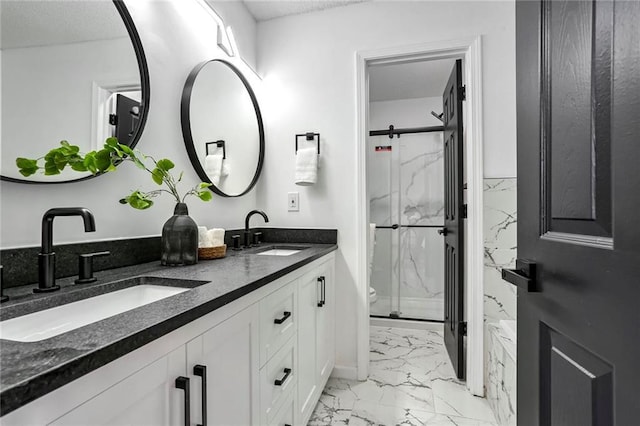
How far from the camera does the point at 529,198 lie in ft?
2.61

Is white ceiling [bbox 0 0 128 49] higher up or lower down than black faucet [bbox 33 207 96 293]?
higher up

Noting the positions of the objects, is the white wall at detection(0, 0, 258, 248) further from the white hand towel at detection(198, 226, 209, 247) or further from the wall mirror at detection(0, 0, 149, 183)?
the white hand towel at detection(198, 226, 209, 247)

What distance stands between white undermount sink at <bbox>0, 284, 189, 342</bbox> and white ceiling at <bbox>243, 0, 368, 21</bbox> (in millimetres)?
1998

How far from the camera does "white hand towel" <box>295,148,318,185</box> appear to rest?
2148 mm

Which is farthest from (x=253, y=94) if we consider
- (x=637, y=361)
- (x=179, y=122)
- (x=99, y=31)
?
(x=637, y=361)

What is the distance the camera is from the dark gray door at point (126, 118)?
3.97 ft

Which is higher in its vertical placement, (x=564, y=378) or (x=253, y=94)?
(x=253, y=94)

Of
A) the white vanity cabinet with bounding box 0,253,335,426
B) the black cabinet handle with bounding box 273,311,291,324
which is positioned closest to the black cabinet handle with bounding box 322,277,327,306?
the white vanity cabinet with bounding box 0,253,335,426

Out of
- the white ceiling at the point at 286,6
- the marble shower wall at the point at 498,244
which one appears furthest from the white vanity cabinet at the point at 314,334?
the white ceiling at the point at 286,6

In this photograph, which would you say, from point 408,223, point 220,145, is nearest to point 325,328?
point 220,145

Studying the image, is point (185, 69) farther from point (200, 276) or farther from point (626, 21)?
point (626, 21)

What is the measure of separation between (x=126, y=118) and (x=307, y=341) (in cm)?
122

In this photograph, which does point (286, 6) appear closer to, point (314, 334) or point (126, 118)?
point (126, 118)

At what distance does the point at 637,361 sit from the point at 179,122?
173cm
